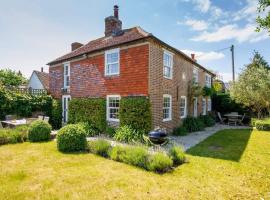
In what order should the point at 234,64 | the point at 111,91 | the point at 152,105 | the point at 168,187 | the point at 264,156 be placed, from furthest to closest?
the point at 234,64
the point at 111,91
the point at 152,105
the point at 264,156
the point at 168,187

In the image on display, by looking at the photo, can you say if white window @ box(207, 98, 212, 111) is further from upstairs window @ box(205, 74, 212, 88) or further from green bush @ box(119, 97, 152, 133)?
green bush @ box(119, 97, 152, 133)

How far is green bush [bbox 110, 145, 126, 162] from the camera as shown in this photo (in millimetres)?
7632

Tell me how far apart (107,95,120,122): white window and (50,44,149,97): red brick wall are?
1.38ft

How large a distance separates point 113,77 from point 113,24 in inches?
227

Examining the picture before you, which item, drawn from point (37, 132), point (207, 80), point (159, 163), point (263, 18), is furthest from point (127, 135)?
point (207, 80)

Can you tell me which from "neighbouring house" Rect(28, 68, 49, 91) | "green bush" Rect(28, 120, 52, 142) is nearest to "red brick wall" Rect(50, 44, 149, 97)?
"green bush" Rect(28, 120, 52, 142)

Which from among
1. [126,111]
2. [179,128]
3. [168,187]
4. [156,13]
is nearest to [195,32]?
[156,13]

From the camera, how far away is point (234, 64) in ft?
94.9

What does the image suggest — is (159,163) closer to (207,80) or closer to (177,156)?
(177,156)

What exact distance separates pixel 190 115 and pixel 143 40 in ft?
29.7

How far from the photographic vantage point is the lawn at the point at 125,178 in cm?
500

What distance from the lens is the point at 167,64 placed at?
44.1 feet

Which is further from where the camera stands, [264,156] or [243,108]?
[243,108]

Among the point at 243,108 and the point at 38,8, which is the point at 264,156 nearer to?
the point at 38,8
